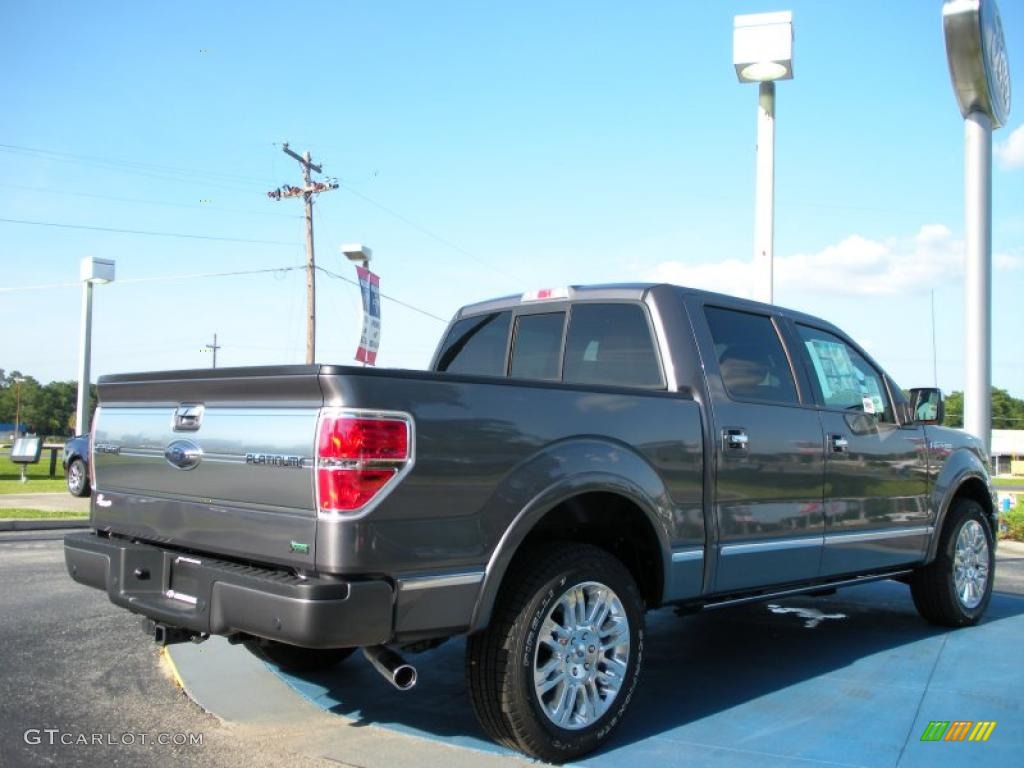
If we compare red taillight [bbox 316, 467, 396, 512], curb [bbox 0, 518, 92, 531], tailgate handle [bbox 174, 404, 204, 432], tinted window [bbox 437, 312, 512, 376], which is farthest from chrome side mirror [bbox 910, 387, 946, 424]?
curb [bbox 0, 518, 92, 531]

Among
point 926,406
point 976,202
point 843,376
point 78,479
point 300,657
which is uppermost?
point 976,202

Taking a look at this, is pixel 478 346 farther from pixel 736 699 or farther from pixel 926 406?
pixel 926 406

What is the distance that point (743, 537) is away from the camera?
4531mm

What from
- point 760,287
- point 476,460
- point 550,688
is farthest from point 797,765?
point 760,287

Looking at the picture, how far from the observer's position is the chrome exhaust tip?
10.9ft

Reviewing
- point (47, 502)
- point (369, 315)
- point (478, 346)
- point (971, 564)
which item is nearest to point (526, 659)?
point (478, 346)

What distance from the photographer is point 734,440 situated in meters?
4.51

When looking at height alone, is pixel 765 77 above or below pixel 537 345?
above

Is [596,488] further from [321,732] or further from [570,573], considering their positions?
[321,732]

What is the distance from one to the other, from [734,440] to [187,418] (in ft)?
8.17

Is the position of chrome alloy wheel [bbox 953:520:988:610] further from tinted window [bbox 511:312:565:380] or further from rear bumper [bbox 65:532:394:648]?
rear bumper [bbox 65:532:394:648]

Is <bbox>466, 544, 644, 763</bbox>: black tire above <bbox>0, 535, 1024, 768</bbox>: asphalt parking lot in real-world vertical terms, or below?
above

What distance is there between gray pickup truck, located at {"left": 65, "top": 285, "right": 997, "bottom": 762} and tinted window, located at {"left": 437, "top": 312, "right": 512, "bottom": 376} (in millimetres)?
17

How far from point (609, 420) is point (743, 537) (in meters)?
1.11
